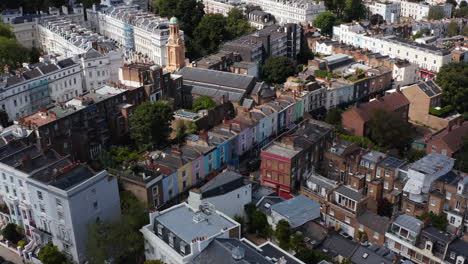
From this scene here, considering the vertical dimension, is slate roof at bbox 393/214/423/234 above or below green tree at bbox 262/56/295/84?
below

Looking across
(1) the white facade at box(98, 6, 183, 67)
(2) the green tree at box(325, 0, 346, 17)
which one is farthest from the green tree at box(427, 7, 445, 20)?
(1) the white facade at box(98, 6, 183, 67)

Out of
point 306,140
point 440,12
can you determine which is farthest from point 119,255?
point 440,12

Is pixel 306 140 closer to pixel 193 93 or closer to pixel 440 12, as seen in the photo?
pixel 193 93

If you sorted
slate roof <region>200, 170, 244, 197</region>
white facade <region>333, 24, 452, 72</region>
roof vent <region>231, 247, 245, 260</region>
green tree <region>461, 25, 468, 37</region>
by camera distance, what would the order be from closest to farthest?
roof vent <region>231, 247, 245, 260</region>, slate roof <region>200, 170, 244, 197</region>, white facade <region>333, 24, 452, 72</region>, green tree <region>461, 25, 468, 37</region>

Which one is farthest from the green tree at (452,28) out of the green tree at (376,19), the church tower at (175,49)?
the church tower at (175,49)

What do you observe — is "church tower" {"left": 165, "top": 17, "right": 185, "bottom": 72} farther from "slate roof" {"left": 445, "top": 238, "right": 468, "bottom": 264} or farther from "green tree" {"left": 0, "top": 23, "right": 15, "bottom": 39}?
"slate roof" {"left": 445, "top": 238, "right": 468, "bottom": 264}
